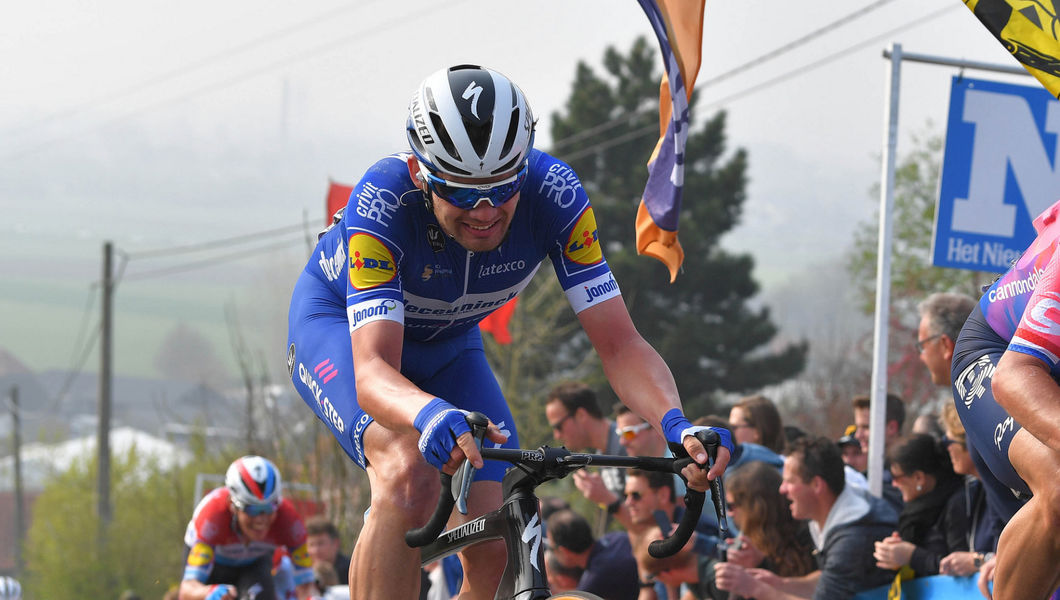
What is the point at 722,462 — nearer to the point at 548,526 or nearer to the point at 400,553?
the point at 400,553

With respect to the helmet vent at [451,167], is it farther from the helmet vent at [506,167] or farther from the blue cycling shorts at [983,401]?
the blue cycling shorts at [983,401]

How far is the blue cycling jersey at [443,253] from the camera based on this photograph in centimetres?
468

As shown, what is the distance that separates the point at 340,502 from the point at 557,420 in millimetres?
13687

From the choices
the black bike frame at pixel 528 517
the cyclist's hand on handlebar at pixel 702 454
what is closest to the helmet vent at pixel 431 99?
the black bike frame at pixel 528 517

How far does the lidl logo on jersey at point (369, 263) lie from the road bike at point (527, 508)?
90cm

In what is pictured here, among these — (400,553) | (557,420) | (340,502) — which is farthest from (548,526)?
(340,502)

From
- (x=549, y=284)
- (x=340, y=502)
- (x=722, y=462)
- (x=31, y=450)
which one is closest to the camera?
(x=722, y=462)

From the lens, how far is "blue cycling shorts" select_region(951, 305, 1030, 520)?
186 inches

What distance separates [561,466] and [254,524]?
743 cm

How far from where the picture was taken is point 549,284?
30.9 metres

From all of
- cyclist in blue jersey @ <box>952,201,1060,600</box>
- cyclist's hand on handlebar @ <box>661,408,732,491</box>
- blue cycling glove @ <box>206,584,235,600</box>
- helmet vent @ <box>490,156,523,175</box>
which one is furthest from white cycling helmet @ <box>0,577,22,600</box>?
cyclist in blue jersey @ <box>952,201,1060,600</box>

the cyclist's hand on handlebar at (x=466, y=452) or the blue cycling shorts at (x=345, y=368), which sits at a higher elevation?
the blue cycling shorts at (x=345, y=368)

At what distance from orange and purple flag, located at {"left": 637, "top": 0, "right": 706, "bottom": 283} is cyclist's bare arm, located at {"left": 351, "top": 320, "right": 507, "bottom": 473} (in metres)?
3.30

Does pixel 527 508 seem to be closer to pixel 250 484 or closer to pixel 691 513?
pixel 691 513
